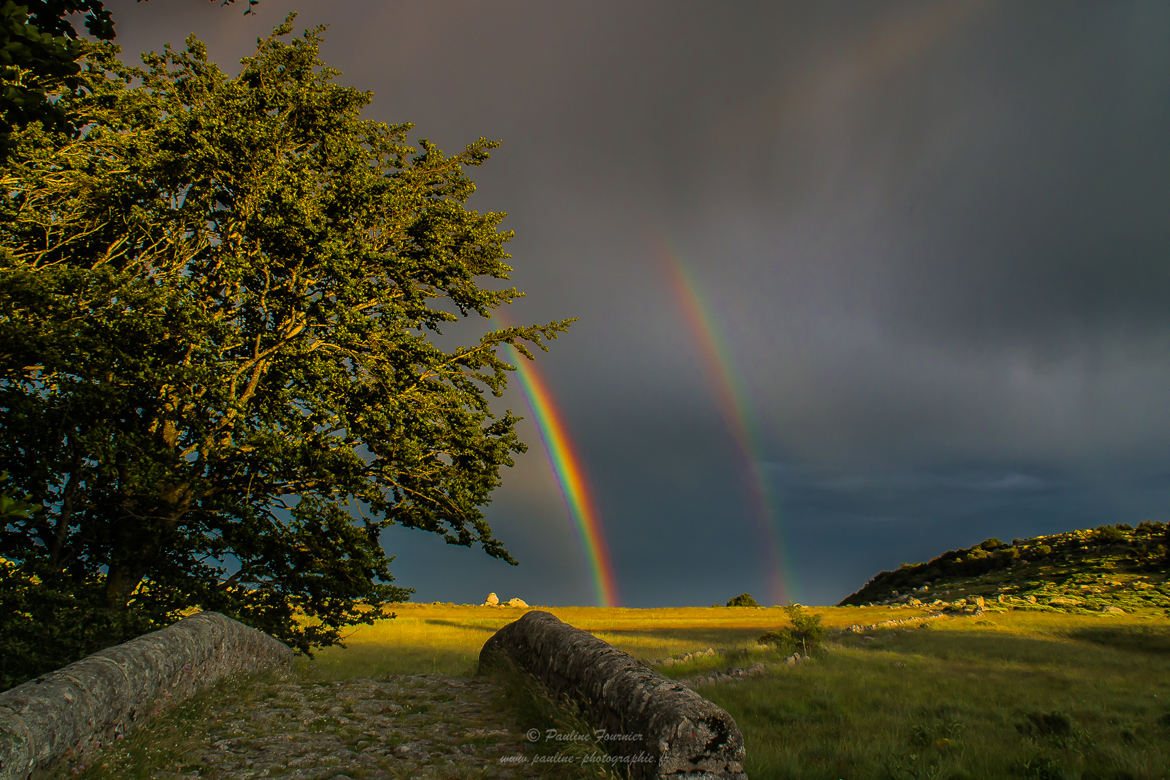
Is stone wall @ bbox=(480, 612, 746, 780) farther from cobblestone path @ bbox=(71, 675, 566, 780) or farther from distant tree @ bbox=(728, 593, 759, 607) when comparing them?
distant tree @ bbox=(728, 593, 759, 607)

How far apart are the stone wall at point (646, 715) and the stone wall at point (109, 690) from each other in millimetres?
5239

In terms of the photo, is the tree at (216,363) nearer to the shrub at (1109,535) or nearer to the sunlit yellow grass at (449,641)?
the sunlit yellow grass at (449,641)

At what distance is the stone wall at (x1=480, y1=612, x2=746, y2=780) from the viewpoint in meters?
5.21

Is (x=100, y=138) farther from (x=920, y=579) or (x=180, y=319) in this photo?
(x=920, y=579)

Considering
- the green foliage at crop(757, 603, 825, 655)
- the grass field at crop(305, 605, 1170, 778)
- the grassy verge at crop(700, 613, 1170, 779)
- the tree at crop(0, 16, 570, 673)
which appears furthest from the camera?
the green foliage at crop(757, 603, 825, 655)

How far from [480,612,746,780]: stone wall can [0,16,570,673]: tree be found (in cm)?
704

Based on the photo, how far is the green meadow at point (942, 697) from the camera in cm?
751

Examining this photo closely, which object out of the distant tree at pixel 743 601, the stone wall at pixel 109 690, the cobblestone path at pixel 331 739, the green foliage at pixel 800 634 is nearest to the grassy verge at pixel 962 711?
the green foliage at pixel 800 634

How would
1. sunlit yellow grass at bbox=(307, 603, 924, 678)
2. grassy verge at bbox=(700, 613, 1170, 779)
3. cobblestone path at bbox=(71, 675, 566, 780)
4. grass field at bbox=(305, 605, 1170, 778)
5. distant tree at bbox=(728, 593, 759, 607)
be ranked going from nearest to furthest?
cobblestone path at bbox=(71, 675, 566, 780)
grassy verge at bbox=(700, 613, 1170, 779)
grass field at bbox=(305, 605, 1170, 778)
sunlit yellow grass at bbox=(307, 603, 924, 678)
distant tree at bbox=(728, 593, 759, 607)

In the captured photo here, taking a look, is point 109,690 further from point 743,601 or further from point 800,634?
point 743,601

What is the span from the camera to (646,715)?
5695 millimetres

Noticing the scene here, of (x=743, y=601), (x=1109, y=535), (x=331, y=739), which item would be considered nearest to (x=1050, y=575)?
(x=1109, y=535)

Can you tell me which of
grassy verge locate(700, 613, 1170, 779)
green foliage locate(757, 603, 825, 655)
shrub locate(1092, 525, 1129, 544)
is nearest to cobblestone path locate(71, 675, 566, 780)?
grassy verge locate(700, 613, 1170, 779)

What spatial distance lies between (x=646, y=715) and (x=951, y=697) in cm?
1046
